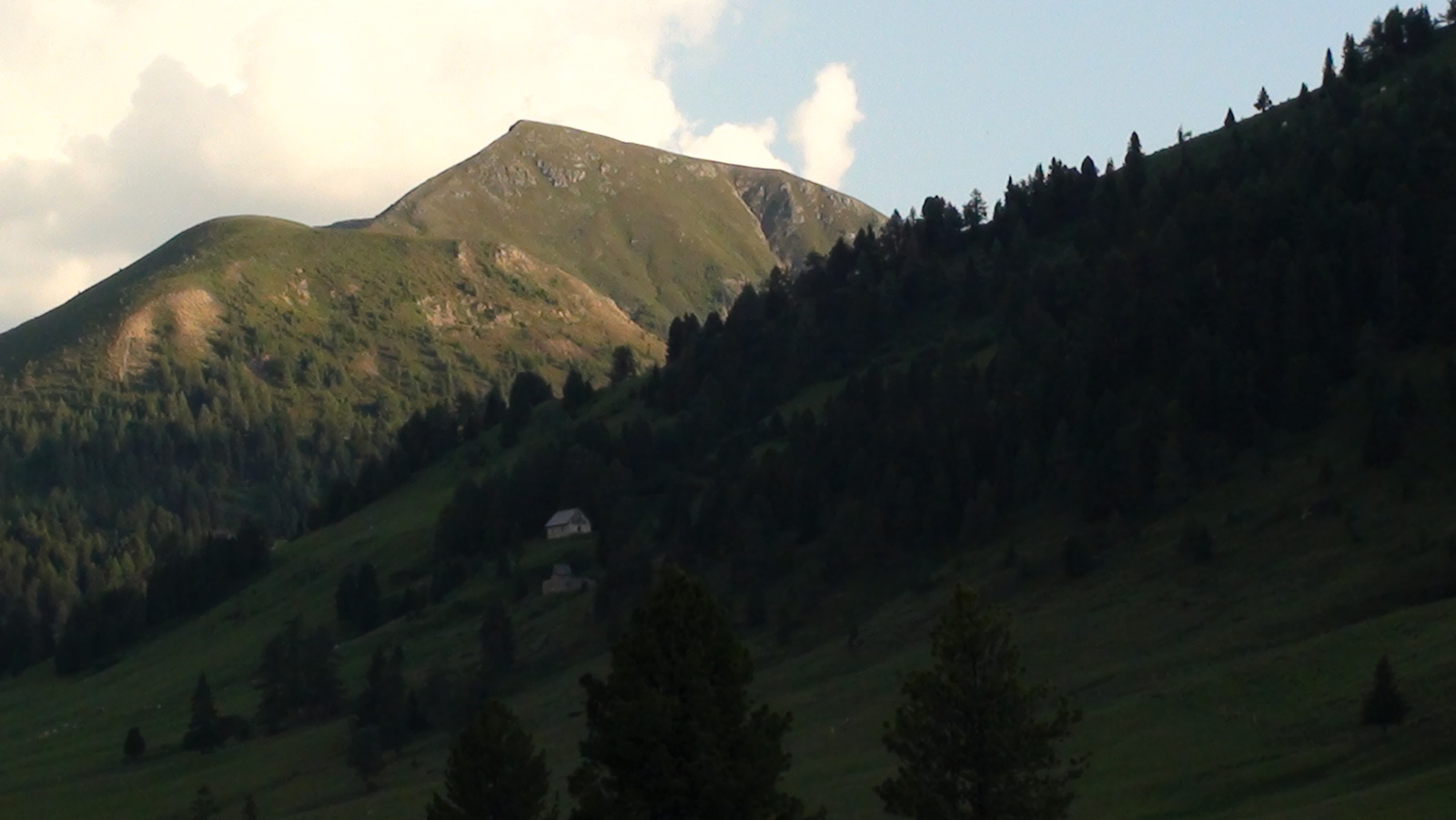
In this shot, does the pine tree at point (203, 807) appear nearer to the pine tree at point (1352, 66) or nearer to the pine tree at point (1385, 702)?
the pine tree at point (1385, 702)

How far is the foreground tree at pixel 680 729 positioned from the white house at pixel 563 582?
113 meters

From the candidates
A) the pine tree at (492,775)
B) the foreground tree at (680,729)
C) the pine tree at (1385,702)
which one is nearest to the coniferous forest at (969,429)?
the pine tree at (1385,702)

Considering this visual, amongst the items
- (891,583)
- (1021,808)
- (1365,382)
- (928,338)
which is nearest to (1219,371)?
(1365,382)

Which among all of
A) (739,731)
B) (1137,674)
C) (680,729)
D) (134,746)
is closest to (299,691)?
(134,746)

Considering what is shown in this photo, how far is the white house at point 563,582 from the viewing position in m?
→ 146

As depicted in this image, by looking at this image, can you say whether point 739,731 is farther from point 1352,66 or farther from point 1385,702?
point 1352,66

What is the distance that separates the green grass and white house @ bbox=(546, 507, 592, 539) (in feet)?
27.8

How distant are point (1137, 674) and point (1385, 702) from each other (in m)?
22.4

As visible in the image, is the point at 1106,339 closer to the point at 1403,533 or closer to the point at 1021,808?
the point at 1403,533

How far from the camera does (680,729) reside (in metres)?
32.7

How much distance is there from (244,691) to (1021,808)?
123 m

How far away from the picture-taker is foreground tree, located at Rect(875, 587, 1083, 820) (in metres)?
36.6

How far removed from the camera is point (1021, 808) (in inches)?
1433

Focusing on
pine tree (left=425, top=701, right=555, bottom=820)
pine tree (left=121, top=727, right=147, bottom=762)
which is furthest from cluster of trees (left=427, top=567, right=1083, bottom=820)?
pine tree (left=121, top=727, right=147, bottom=762)
